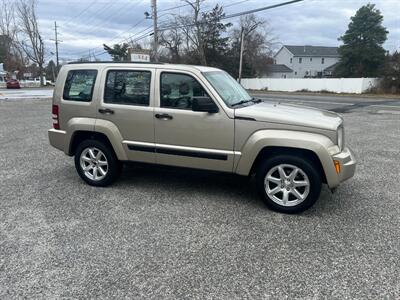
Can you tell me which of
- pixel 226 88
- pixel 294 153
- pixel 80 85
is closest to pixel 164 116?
pixel 226 88

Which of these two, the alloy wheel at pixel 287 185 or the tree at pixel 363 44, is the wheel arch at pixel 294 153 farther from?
the tree at pixel 363 44

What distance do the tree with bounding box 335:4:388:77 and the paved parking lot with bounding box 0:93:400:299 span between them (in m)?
43.3

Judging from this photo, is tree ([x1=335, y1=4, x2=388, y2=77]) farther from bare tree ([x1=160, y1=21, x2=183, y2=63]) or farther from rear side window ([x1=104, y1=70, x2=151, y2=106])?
rear side window ([x1=104, y1=70, x2=151, y2=106])

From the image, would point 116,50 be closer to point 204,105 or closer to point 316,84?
point 316,84

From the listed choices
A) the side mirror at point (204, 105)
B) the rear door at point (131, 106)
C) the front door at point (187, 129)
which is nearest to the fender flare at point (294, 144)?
the front door at point (187, 129)

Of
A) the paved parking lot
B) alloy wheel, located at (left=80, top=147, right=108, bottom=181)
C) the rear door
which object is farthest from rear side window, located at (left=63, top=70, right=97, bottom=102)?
the paved parking lot

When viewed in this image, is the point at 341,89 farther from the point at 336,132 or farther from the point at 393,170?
the point at 336,132

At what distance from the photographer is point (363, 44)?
44.7 metres

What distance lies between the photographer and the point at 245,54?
189 feet

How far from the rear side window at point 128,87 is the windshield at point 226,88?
87cm

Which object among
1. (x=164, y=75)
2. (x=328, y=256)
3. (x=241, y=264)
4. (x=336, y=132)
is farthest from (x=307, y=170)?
(x=164, y=75)

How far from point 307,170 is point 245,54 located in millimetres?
56401

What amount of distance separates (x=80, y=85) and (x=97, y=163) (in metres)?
1.21

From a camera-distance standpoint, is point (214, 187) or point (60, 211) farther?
point (214, 187)
